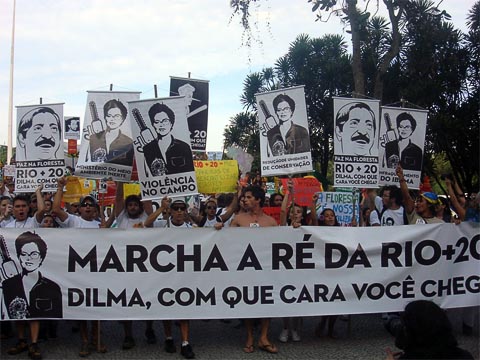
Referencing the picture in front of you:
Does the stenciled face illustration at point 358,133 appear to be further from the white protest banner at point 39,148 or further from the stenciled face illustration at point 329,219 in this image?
the white protest banner at point 39,148

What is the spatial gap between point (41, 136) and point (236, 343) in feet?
11.4

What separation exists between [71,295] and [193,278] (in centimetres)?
131

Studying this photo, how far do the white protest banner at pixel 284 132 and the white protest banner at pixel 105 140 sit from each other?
1668 mm

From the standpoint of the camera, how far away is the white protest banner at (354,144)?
707cm

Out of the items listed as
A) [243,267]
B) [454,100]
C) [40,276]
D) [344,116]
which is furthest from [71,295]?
[454,100]

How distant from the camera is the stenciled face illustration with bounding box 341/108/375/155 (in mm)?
7082

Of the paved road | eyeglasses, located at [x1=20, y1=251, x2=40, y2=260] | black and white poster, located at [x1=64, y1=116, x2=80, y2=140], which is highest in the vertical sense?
black and white poster, located at [x1=64, y1=116, x2=80, y2=140]

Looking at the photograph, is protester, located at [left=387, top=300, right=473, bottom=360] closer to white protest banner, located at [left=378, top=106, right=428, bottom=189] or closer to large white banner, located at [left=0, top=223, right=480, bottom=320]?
large white banner, located at [left=0, top=223, right=480, bottom=320]

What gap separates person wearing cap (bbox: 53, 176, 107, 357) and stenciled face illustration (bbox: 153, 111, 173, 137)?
4.02 feet

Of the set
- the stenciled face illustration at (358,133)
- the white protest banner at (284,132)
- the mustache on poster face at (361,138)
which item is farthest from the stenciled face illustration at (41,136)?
the mustache on poster face at (361,138)

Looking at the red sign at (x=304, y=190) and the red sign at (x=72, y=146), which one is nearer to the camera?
the red sign at (x=304, y=190)

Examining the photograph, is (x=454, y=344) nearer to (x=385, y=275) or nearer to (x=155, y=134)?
(x=385, y=275)

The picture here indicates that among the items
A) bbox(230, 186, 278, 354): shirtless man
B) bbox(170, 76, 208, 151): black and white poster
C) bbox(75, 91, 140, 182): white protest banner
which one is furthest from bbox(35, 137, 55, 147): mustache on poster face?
bbox(230, 186, 278, 354): shirtless man

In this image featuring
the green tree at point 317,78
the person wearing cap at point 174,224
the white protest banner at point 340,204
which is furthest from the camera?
the green tree at point 317,78
